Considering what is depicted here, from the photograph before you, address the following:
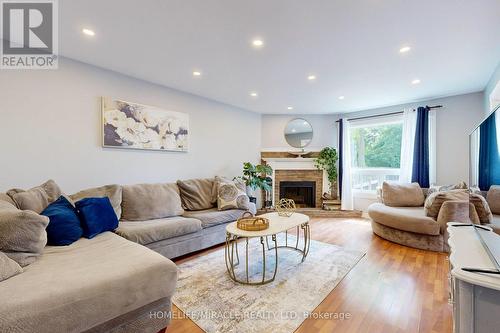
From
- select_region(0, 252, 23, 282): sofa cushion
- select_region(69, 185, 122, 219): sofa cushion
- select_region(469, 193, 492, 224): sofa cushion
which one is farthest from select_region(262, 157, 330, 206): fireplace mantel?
select_region(0, 252, 23, 282): sofa cushion

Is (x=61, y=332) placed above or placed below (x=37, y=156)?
below

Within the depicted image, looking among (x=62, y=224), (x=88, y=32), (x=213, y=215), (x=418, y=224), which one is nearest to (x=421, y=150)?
(x=418, y=224)

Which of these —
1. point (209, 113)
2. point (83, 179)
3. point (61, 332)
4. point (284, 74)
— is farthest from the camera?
point (209, 113)

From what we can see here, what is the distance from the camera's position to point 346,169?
5340 mm

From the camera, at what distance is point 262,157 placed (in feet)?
18.6

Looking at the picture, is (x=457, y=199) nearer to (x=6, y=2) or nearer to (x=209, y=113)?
(x=209, y=113)

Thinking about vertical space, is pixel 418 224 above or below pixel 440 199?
below

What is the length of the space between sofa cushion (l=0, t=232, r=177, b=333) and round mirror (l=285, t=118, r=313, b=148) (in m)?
4.59

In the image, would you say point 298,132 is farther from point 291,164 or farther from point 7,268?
point 7,268

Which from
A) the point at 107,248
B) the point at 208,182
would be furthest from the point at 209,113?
the point at 107,248

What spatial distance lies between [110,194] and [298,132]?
4.37 m

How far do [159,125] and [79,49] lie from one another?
135 centimetres

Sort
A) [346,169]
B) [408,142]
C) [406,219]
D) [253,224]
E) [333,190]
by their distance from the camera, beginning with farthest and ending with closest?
[333,190] < [346,169] < [408,142] < [406,219] < [253,224]

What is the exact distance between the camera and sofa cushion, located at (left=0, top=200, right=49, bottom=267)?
1396mm
